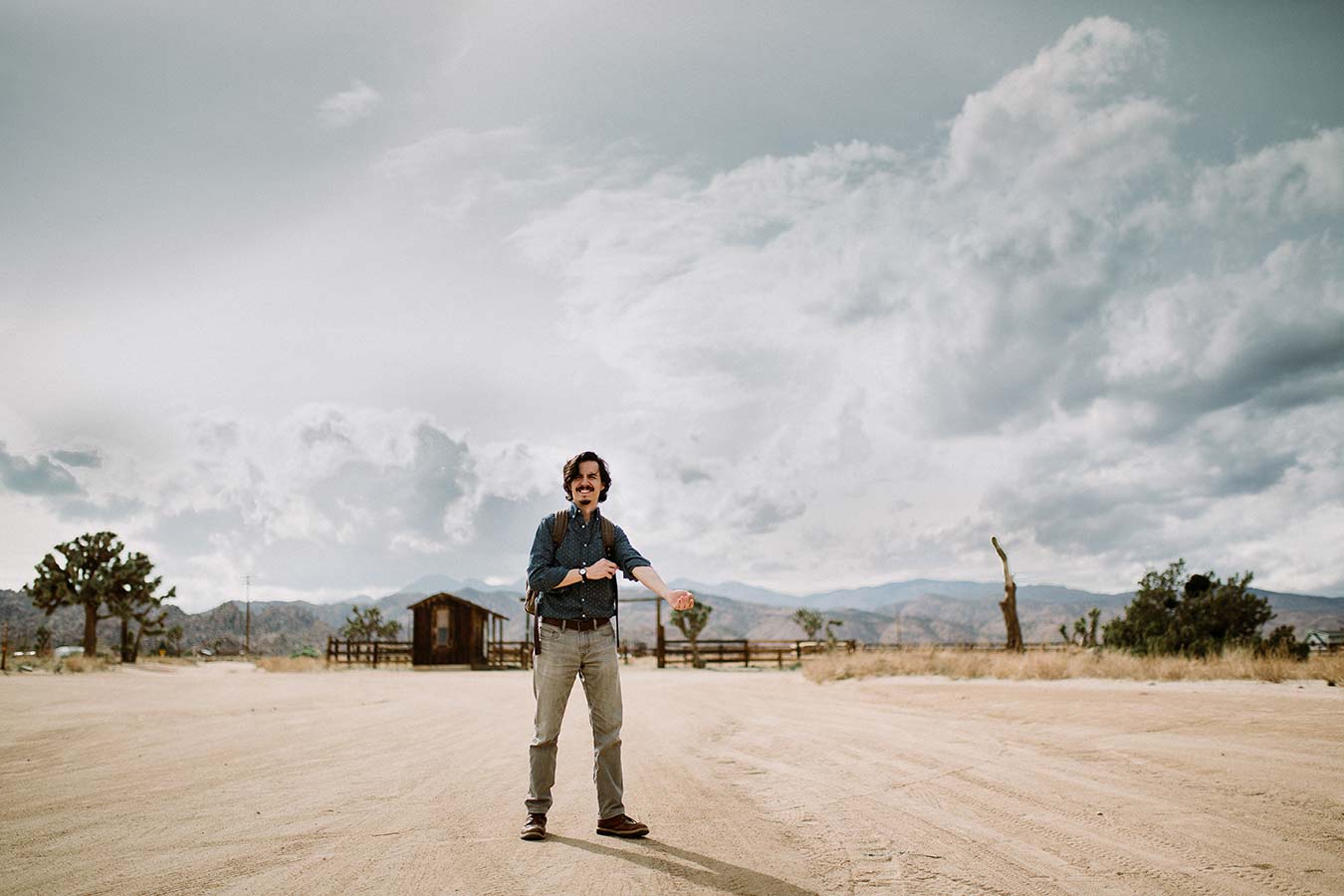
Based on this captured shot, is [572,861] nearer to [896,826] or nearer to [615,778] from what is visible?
[615,778]

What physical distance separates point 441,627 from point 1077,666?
30.2 metres

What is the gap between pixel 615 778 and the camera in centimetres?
461

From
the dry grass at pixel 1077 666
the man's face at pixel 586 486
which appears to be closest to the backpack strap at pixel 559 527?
the man's face at pixel 586 486

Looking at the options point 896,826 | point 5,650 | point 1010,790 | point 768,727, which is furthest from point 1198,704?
point 5,650

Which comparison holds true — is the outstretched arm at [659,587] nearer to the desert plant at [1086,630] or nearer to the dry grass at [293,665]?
the desert plant at [1086,630]

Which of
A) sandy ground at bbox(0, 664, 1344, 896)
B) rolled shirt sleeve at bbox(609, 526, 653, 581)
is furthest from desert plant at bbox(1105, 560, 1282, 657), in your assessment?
rolled shirt sleeve at bbox(609, 526, 653, 581)

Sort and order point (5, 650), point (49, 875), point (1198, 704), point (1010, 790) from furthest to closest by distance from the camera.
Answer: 1. point (5, 650)
2. point (1198, 704)
3. point (1010, 790)
4. point (49, 875)

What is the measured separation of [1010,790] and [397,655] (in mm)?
39967

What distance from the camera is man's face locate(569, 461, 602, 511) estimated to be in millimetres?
4992

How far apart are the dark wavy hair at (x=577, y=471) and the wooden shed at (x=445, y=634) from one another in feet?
117

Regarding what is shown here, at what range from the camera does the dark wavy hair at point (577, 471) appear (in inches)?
199

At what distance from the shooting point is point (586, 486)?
16.4ft

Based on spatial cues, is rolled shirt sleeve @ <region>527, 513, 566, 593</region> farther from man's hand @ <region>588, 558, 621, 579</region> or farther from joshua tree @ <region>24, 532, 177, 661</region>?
joshua tree @ <region>24, 532, 177, 661</region>

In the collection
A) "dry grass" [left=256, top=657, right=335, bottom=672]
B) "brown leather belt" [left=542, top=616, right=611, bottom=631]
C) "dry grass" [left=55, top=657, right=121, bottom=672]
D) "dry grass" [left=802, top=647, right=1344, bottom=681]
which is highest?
"brown leather belt" [left=542, top=616, right=611, bottom=631]
